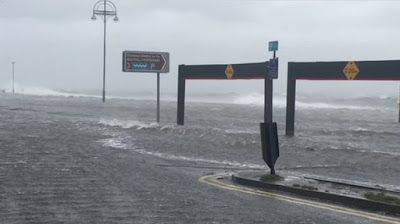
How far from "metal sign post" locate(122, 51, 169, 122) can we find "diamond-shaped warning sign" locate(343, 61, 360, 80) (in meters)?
9.04

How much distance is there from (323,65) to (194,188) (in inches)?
386

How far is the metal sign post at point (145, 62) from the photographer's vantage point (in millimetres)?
23953

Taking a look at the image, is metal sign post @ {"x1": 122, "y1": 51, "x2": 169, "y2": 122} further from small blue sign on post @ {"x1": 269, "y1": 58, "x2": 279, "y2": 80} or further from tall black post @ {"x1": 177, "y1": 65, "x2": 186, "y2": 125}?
small blue sign on post @ {"x1": 269, "y1": 58, "x2": 279, "y2": 80}

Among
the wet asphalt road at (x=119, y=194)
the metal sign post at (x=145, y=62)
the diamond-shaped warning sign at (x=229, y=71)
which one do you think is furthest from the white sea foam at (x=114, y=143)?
the metal sign post at (x=145, y=62)

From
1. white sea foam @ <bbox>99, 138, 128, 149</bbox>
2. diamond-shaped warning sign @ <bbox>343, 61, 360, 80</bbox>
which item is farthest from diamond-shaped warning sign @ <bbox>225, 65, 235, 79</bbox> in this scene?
white sea foam @ <bbox>99, 138, 128, 149</bbox>

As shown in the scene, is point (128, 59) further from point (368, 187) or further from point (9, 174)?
point (368, 187)

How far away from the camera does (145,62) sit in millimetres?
24203

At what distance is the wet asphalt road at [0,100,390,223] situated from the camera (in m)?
7.32

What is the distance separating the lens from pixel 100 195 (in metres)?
8.66

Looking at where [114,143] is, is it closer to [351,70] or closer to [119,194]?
[351,70]

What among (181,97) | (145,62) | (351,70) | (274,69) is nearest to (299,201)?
(274,69)

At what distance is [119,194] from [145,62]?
52.0 feet

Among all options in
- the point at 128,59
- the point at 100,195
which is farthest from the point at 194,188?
the point at 128,59

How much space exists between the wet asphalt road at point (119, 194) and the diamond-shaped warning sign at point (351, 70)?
6739 mm
